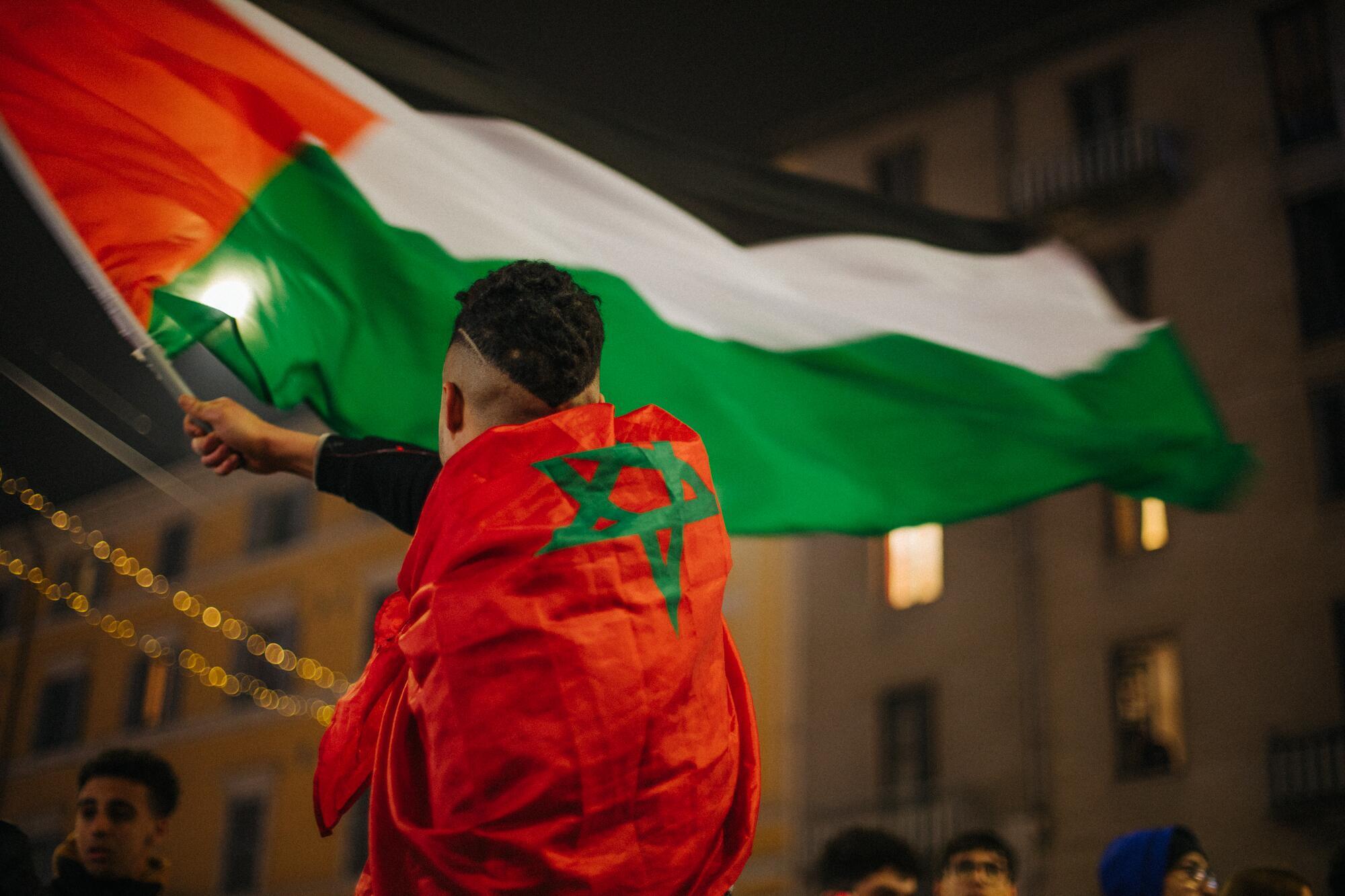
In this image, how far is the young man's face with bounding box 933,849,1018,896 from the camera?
208 inches

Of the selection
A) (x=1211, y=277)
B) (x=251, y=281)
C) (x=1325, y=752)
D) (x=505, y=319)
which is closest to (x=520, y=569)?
(x=505, y=319)

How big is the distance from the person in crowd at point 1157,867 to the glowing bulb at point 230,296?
3.24m

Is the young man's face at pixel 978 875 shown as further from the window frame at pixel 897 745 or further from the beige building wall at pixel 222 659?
the beige building wall at pixel 222 659

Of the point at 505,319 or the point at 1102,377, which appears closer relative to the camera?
the point at 505,319

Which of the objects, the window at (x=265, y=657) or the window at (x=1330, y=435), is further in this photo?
the window at (x=265, y=657)

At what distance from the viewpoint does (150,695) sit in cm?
2659

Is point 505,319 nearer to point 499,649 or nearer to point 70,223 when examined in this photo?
point 499,649

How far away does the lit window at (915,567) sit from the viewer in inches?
749

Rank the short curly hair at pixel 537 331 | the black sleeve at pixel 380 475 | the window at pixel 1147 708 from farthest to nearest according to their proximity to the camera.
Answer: the window at pixel 1147 708 < the black sleeve at pixel 380 475 < the short curly hair at pixel 537 331

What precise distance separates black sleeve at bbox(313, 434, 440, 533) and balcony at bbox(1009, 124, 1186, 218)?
16943 mm

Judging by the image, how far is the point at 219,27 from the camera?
12.4 ft

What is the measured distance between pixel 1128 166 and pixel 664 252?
1516 cm

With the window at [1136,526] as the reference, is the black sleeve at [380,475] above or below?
below

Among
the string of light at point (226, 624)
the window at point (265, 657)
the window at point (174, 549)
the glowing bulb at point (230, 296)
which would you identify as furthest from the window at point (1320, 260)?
the window at point (174, 549)
